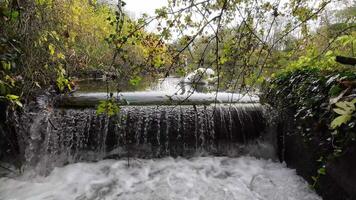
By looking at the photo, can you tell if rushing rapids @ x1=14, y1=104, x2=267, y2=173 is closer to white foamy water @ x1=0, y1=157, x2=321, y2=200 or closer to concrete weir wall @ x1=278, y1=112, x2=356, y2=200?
white foamy water @ x1=0, y1=157, x2=321, y2=200

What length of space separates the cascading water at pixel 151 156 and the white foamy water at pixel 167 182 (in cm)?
1

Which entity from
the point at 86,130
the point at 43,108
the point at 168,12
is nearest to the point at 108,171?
the point at 86,130

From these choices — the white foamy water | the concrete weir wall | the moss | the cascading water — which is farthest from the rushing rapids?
the moss

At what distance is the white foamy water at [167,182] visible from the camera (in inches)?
146

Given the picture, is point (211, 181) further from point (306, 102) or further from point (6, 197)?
point (6, 197)

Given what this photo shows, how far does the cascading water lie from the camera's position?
3.85 m

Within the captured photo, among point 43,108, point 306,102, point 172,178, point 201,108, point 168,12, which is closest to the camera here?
point 168,12

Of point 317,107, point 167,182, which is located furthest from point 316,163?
Result: point 167,182

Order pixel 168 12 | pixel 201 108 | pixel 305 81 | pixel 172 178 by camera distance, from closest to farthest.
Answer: pixel 168 12
pixel 305 81
pixel 172 178
pixel 201 108

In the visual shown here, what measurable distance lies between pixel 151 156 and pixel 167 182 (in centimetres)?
102

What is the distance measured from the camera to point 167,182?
408 cm

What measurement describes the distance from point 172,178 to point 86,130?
184cm

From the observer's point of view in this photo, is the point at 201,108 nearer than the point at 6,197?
No

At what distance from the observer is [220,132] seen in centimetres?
520
